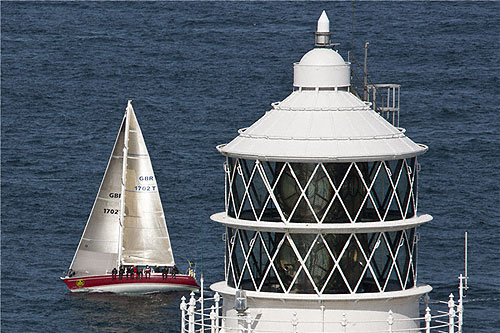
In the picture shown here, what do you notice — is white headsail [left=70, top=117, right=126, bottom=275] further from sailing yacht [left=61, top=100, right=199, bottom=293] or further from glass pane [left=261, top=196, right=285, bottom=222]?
glass pane [left=261, top=196, right=285, bottom=222]

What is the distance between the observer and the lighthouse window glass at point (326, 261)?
95.5 ft

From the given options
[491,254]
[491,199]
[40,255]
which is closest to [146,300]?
[40,255]

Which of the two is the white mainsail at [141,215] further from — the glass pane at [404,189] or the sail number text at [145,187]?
the glass pane at [404,189]

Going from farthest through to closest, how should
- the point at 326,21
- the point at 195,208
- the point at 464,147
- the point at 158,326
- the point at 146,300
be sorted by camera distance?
the point at 464,147 → the point at 195,208 → the point at 146,300 → the point at 158,326 → the point at 326,21

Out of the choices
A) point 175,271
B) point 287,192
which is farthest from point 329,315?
point 175,271

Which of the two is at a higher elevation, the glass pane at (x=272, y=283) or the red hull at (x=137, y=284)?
the glass pane at (x=272, y=283)

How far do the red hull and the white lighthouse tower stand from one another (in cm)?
11039

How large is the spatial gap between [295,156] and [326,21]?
3.41 metres

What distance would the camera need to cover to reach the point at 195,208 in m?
162

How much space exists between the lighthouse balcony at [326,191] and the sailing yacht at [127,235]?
10407 centimetres

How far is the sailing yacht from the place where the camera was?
443 feet

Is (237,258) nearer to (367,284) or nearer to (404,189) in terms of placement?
(367,284)

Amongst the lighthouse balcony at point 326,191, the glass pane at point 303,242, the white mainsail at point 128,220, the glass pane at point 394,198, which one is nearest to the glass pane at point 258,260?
the lighthouse balcony at point 326,191

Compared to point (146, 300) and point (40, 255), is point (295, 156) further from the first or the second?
point (40, 255)
